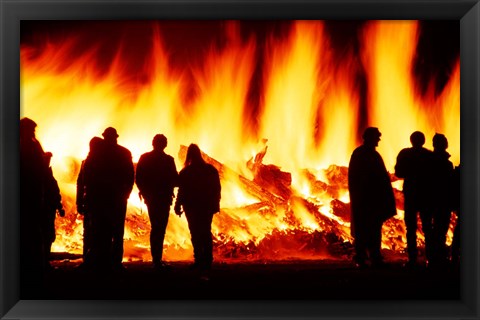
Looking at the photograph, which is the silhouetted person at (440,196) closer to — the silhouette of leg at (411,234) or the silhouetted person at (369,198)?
the silhouette of leg at (411,234)

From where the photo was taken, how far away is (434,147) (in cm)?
375

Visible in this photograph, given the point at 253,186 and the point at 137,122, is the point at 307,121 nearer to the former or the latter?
the point at 253,186

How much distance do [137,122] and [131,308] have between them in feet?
3.06

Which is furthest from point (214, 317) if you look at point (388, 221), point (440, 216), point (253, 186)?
point (440, 216)

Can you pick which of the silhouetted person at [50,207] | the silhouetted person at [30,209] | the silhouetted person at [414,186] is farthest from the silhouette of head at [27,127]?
the silhouetted person at [414,186]

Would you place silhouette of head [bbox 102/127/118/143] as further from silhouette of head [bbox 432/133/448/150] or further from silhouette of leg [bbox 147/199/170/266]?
silhouette of head [bbox 432/133/448/150]

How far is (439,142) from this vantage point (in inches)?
147

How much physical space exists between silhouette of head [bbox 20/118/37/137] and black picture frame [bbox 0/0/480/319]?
0.08m

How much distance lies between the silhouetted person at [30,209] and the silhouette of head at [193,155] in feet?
2.41

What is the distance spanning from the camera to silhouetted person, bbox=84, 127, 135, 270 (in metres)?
3.76

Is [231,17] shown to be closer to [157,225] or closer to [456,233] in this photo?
[157,225]

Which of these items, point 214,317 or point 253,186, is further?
point 253,186

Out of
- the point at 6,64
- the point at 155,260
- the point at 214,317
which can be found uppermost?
the point at 6,64

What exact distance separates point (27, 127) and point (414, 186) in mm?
1976
